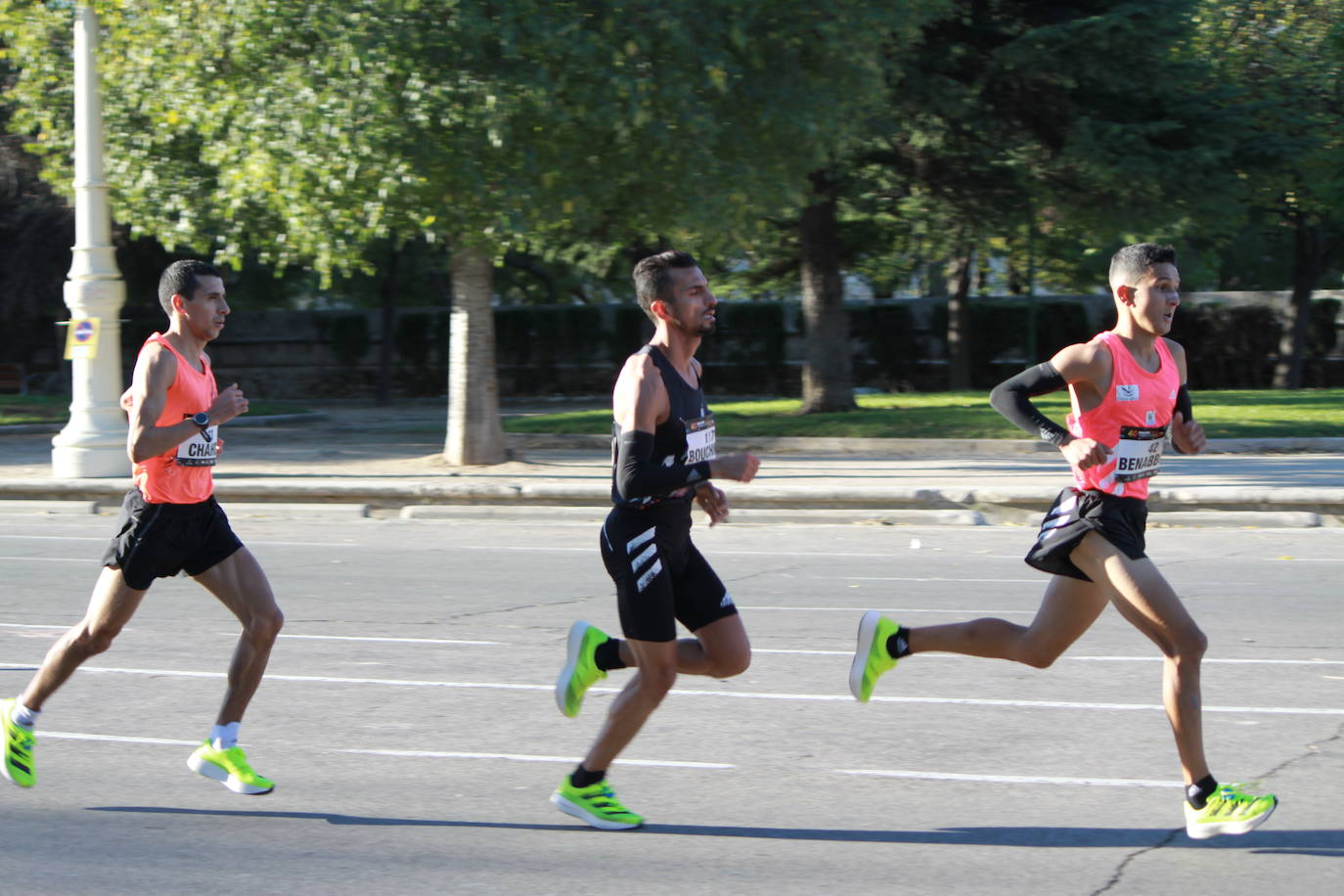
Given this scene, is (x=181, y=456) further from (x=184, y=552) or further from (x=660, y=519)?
(x=660, y=519)

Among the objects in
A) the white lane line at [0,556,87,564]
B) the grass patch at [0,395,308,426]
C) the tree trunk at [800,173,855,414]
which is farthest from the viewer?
the grass patch at [0,395,308,426]

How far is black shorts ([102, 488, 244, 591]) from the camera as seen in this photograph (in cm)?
570

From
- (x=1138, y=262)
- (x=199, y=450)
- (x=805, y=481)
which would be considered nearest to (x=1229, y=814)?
(x=1138, y=262)

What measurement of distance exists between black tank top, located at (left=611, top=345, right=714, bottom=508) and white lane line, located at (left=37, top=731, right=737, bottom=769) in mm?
1380

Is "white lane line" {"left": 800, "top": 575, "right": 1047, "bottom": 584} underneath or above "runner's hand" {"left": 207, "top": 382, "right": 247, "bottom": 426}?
underneath

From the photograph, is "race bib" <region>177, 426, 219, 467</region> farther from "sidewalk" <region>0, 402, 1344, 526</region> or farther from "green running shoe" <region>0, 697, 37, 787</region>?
"sidewalk" <region>0, 402, 1344, 526</region>

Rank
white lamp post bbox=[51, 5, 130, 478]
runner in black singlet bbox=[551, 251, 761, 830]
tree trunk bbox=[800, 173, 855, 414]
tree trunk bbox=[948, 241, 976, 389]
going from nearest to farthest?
runner in black singlet bbox=[551, 251, 761, 830] → white lamp post bbox=[51, 5, 130, 478] → tree trunk bbox=[800, 173, 855, 414] → tree trunk bbox=[948, 241, 976, 389]

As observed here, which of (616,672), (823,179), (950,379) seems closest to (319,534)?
(616,672)

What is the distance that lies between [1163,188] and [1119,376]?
62.2 feet

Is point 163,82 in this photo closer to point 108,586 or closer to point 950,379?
point 108,586

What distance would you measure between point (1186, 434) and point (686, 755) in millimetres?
2215

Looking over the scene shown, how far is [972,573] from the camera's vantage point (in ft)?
37.5

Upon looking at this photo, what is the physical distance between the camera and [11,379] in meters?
38.5

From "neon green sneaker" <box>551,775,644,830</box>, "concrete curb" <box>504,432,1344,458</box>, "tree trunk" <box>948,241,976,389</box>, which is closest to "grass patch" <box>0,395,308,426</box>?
"concrete curb" <box>504,432,1344,458</box>
